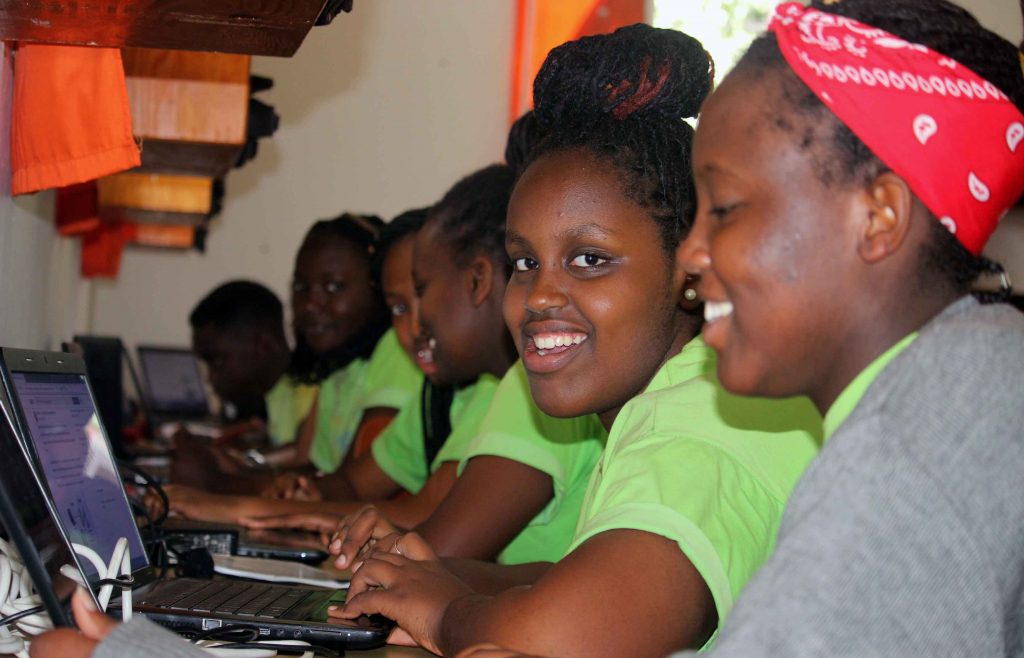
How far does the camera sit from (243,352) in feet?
15.4

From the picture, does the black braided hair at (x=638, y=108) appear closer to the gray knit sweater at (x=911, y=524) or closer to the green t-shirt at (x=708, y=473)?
the green t-shirt at (x=708, y=473)

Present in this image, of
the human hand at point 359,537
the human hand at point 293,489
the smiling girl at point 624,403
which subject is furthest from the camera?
the human hand at point 293,489

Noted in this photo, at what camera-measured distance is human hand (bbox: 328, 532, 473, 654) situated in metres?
1.22

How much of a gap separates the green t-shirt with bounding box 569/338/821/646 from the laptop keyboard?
36 cm

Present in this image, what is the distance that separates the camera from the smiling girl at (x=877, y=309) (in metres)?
A: 0.74

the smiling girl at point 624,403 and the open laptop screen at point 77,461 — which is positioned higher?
the smiling girl at point 624,403

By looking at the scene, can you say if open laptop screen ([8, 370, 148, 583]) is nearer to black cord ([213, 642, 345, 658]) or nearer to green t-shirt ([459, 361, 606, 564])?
black cord ([213, 642, 345, 658])

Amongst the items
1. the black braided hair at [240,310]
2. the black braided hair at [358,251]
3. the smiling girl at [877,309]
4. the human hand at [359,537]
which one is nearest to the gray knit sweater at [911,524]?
the smiling girl at [877,309]

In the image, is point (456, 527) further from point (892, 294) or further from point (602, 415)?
point (892, 294)

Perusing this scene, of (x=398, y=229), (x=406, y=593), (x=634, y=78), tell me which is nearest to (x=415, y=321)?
(x=398, y=229)

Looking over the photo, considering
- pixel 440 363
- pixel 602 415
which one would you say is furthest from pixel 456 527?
pixel 440 363

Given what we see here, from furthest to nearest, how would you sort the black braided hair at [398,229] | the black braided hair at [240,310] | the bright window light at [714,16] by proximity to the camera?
the bright window light at [714,16] → the black braided hair at [240,310] → the black braided hair at [398,229]

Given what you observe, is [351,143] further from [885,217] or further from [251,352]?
[885,217]

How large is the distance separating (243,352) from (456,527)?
3.17m
